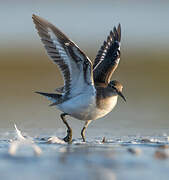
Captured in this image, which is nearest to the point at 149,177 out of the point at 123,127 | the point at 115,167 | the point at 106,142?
the point at 115,167

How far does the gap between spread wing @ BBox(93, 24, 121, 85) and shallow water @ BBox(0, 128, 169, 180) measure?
2.02 metres

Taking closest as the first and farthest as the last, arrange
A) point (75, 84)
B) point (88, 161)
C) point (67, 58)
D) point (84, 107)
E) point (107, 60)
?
point (88, 161), point (67, 58), point (84, 107), point (75, 84), point (107, 60)

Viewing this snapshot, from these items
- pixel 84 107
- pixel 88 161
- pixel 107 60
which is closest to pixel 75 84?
pixel 84 107

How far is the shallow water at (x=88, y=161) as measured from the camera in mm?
6527

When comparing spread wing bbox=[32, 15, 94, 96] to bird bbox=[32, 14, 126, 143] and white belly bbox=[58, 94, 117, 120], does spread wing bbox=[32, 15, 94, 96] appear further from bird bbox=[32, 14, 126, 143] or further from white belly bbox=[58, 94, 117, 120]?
white belly bbox=[58, 94, 117, 120]

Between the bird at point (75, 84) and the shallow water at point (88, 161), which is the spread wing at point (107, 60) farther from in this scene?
the shallow water at point (88, 161)

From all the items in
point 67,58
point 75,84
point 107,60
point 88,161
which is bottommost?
point 88,161

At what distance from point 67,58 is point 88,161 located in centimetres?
305

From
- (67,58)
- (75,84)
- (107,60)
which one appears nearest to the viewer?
(67,58)

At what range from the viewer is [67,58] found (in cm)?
1012

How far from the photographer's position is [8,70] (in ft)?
71.8

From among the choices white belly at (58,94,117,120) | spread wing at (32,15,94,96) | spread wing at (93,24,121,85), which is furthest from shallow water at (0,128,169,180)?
spread wing at (93,24,121,85)

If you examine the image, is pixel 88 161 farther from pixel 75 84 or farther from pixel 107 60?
pixel 107 60

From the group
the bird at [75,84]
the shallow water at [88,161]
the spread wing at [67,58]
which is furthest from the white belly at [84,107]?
the shallow water at [88,161]
